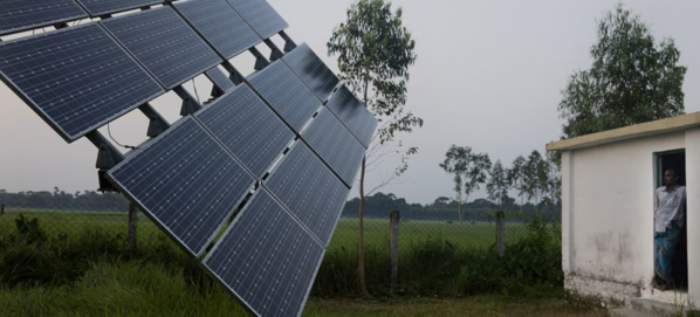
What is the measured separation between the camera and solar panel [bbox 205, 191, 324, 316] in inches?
130

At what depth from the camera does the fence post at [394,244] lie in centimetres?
1192

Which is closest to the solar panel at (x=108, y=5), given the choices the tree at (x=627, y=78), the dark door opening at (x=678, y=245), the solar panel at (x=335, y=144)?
the solar panel at (x=335, y=144)

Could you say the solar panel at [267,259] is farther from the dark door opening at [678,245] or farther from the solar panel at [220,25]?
the dark door opening at [678,245]

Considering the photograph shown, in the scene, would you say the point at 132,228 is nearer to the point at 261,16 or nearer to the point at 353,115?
the point at 353,115

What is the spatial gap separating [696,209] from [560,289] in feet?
13.4

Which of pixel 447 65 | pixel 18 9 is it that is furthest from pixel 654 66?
pixel 18 9

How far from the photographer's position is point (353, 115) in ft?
26.7

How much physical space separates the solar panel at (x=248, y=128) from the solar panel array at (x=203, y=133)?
1cm

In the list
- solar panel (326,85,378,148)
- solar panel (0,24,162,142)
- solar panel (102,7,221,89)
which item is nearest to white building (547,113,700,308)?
solar panel (326,85,378,148)

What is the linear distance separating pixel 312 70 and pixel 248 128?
3.47m

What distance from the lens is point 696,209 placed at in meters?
8.09

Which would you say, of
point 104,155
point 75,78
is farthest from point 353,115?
point 104,155

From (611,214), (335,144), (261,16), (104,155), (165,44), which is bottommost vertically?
(611,214)

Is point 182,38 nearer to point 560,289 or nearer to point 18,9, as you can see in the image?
point 18,9
